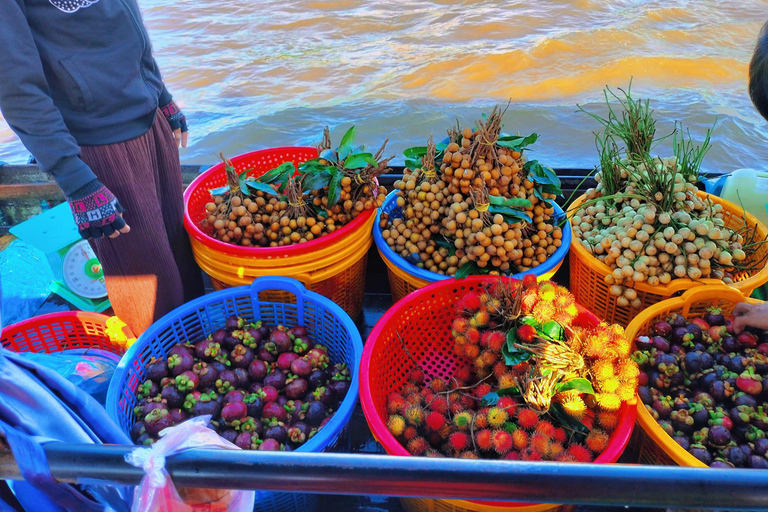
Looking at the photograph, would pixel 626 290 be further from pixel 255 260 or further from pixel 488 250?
pixel 255 260

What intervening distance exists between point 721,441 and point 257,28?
6.93 meters

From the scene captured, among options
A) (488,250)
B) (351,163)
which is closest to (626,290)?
(488,250)

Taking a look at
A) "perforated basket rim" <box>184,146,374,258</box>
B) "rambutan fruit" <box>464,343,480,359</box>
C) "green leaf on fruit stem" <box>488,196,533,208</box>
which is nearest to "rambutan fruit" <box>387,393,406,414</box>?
→ "rambutan fruit" <box>464,343,480,359</box>

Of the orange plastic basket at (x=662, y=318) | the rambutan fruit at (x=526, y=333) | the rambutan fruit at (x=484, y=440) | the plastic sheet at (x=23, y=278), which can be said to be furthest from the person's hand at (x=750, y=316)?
the plastic sheet at (x=23, y=278)

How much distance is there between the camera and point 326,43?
636 centimetres

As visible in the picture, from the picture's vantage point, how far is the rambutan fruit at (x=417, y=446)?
1.32 metres

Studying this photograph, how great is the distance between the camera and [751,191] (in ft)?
6.98

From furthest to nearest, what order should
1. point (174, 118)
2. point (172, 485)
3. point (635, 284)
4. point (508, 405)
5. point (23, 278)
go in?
point (23, 278) → point (174, 118) → point (635, 284) → point (508, 405) → point (172, 485)

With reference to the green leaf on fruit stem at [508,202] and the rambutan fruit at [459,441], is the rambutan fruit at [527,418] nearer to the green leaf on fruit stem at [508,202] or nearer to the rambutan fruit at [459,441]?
the rambutan fruit at [459,441]

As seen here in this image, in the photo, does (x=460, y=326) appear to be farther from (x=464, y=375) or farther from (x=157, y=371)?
(x=157, y=371)

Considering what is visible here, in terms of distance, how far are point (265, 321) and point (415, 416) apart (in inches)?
30.7

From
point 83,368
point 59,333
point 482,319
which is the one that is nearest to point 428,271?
point 482,319

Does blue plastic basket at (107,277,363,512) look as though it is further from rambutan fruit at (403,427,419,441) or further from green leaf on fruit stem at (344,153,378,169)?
green leaf on fruit stem at (344,153,378,169)

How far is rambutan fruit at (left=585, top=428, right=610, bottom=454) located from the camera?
127 centimetres
